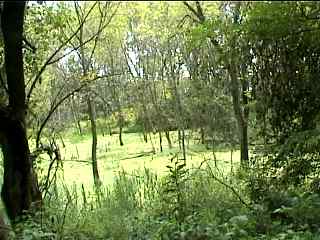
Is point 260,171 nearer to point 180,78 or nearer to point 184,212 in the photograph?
point 184,212

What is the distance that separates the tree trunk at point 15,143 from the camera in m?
4.82

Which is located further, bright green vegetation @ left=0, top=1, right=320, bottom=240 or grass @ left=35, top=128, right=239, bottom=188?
grass @ left=35, top=128, right=239, bottom=188

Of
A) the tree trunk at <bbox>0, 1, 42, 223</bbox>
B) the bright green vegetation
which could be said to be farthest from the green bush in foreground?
the tree trunk at <bbox>0, 1, 42, 223</bbox>

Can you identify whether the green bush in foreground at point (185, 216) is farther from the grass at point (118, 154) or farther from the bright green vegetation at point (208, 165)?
the grass at point (118, 154)

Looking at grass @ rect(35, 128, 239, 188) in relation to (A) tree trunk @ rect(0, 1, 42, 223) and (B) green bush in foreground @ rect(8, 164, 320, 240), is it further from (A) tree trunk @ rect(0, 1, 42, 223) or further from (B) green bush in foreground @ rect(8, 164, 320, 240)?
(A) tree trunk @ rect(0, 1, 42, 223)

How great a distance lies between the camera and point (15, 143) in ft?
16.3

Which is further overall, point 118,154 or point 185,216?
point 118,154

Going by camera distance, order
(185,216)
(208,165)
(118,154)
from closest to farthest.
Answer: (185,216) < (208,165) < (118,154)

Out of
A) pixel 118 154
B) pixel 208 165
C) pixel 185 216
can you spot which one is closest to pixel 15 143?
pixel 185 216

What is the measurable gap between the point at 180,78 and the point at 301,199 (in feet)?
46.1

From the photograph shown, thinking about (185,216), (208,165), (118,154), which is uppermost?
(208,165)

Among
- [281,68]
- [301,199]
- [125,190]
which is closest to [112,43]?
[125,190]

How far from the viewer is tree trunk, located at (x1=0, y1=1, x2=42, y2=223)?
4816mm

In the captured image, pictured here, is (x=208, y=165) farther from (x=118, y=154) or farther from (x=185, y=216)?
(x=118, y=154)
